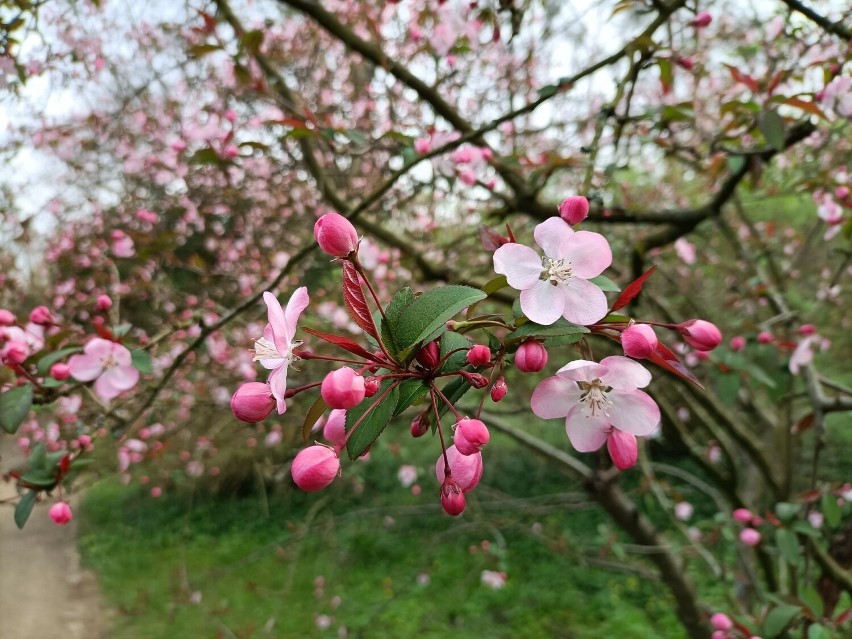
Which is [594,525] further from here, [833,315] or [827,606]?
[827,606]

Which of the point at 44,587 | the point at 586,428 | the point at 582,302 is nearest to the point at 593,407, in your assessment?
the point at 586,428

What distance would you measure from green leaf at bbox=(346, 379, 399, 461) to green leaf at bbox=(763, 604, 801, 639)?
1.53 metres

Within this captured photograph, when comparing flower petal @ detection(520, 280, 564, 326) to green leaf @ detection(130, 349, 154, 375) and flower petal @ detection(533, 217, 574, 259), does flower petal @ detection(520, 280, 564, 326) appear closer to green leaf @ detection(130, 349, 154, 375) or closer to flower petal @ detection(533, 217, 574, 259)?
flower petal @ detection(533, 217, 574, 259)

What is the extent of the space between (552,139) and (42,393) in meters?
3.89

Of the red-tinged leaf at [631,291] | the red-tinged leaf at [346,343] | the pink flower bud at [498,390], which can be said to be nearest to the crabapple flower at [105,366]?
the red-tinged leaf at [346,343]

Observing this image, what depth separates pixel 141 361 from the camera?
129 cm

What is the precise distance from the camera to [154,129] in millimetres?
4781

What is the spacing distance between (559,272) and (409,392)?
0.64ft

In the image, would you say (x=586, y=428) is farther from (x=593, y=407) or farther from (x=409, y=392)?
(x=409, y=392)

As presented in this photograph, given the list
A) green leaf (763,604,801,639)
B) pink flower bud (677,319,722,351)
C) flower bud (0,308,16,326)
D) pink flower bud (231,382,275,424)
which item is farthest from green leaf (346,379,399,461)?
green leaf (763,604,801,639)

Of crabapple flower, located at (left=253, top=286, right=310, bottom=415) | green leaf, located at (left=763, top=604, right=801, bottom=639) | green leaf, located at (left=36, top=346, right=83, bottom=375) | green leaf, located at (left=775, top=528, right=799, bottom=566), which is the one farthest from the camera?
green leaf, located at (left=775, top=528, right=799, bottom=566)

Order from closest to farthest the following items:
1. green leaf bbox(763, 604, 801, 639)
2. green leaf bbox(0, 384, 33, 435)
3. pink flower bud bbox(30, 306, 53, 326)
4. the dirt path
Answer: green leaf bbox(0, 384, 33, 435), pink flower bud bbox(30, 306, 53, 326), green leaf bbox(763, 604, 801, 639), the dirt path

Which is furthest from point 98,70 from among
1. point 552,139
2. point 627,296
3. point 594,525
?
point 594,525

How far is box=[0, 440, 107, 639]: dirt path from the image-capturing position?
4780mm
